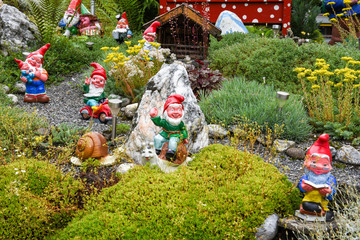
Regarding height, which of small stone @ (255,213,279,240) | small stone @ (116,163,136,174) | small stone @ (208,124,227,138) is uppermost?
small stone @ (208,124,227,138)

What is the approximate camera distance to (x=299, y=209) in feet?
11.0

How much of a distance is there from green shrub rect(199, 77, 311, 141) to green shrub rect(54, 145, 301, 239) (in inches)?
50.6

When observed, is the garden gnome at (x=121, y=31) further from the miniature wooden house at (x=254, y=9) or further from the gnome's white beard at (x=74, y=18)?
the miniature wooden house at (x=254, y=9)

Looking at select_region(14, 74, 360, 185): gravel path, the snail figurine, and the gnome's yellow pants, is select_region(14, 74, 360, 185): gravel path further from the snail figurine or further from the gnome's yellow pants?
the snail figurine

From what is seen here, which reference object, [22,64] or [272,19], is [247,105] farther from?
[272,19]

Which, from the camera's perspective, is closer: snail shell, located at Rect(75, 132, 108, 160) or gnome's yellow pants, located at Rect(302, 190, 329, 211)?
gnome's yellow pants, located at Rect(302, 190, 329, 211)

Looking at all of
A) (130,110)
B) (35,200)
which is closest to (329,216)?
(35,200)

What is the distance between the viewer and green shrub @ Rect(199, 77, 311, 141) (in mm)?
4848

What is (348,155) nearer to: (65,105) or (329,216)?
(329,216)

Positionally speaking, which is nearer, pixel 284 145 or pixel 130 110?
pixel 284 145

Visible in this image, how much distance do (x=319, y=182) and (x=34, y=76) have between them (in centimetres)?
495

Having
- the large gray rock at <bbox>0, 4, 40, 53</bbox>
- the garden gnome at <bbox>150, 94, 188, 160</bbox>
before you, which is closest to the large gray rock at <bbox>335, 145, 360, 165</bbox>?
the garden gnome at <bbox>150, 94, 188, 160</bbox>

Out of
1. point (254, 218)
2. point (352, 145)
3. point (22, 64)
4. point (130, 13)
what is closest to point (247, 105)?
point (352, 145)

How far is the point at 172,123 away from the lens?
141 inches
